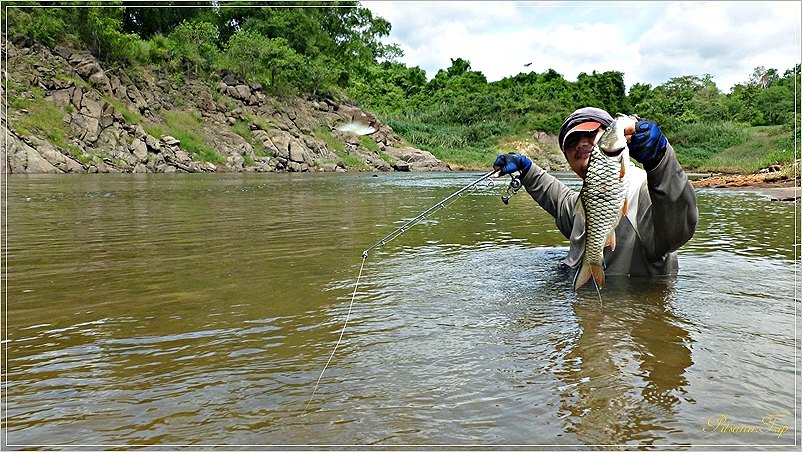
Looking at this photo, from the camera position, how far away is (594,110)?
4.53 m

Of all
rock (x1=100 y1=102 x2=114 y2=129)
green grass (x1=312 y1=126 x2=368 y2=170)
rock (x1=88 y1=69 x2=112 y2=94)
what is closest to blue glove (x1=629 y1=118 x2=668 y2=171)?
rock (x1=100 y1=102 x2=114 y2=129)

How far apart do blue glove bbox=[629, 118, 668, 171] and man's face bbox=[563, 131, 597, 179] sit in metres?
0.80

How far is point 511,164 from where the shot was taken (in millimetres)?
5324

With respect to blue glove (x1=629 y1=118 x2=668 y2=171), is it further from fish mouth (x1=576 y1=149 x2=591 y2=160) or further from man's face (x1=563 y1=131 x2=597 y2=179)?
fish mouth (x1=576 y1=149 x2=591 y2=160)

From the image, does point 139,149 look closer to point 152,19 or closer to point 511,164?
point 152,19

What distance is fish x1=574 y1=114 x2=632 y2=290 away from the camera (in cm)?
333

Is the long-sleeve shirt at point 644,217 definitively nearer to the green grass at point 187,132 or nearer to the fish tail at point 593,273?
the fish tail at point 593,273

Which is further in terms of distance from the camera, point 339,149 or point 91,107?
point 339,149

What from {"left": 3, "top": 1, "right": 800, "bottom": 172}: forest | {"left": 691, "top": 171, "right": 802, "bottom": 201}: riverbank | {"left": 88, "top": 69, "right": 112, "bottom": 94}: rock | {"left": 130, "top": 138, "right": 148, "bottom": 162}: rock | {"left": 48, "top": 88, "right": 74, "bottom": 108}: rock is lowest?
{"left": 691, "top": 171, "right": 802, "bottom": 201}: riverbank

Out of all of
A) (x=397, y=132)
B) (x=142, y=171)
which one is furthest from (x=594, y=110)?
(x=397, y=132)

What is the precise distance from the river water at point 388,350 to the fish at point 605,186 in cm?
56

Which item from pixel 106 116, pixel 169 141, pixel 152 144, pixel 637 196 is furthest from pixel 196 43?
pixel 637 196

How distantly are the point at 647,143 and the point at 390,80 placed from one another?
246 feet

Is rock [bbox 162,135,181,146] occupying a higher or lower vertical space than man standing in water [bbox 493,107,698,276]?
higher
